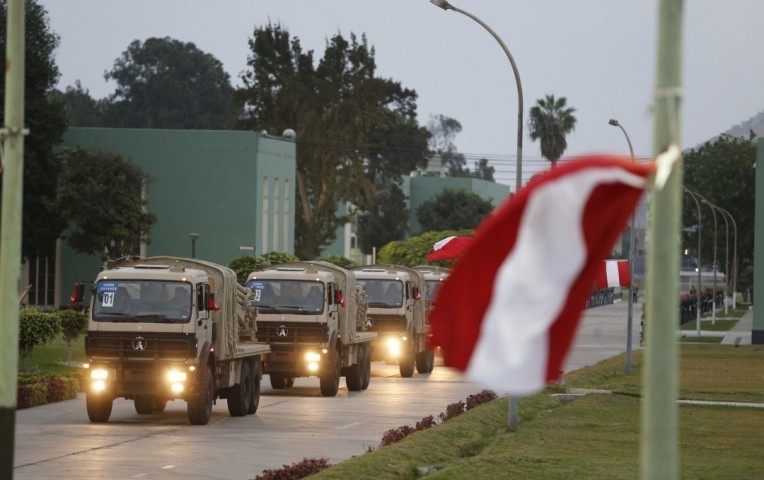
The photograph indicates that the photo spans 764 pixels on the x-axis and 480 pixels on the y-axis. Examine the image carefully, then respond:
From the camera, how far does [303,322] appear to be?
111 ft

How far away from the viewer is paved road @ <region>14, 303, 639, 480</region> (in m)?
21.0

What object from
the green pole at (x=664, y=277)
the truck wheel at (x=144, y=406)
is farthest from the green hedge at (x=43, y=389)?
the green pole at (x=664, y=277)

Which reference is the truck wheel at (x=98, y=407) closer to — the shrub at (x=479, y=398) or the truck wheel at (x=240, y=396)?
the truck wheel at (x=240, y=396)

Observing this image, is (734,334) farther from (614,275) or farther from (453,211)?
(453,211)

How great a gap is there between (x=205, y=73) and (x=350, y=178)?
65.3 metres

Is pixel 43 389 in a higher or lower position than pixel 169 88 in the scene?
lower

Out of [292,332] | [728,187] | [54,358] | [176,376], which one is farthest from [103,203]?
[728,187]

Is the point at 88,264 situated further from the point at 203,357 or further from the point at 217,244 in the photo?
the point at 203,357

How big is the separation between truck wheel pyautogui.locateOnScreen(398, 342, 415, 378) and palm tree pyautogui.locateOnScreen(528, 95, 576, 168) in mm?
67254

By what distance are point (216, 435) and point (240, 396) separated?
11.3ft

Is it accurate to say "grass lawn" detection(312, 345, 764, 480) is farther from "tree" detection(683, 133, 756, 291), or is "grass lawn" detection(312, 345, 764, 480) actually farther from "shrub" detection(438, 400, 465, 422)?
"tree" detection(683, 133, 756, 291)

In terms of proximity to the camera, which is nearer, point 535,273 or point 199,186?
point 535,273

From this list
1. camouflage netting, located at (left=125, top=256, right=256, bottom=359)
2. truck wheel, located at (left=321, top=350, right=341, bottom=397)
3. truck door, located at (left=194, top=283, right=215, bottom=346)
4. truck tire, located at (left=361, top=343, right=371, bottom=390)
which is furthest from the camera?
truck tire, located at (left=361, top=343, right=371, bottom=390)

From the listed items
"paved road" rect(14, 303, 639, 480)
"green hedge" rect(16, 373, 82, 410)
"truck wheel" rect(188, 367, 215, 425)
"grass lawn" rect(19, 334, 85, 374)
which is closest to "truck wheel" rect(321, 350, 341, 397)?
"paved road" rect(14, 303, 639, 480)
